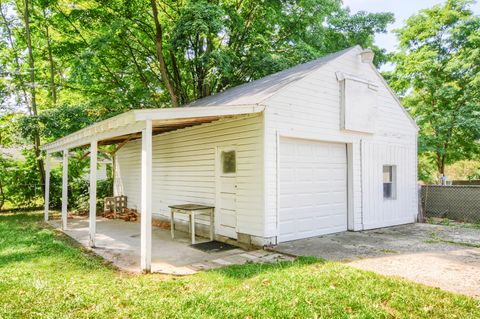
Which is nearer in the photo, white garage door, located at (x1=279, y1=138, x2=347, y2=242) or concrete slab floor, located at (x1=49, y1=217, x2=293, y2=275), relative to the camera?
concrete slab floor, located at (x1=49, y1=217, x2=293, y2=275)

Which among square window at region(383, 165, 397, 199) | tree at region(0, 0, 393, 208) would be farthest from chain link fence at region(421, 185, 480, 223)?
tree at region(0, 0, 393, 208)

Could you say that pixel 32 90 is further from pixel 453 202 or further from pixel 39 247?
pixel 453 202

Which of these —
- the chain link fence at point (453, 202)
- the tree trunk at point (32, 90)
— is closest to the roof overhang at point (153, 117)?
the tree trunk at point (32, 90)

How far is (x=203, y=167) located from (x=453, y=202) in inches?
328

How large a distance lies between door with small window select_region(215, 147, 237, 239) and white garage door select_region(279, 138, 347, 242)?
1022mm

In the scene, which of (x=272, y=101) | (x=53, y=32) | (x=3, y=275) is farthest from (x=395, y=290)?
(x=53, y=32)

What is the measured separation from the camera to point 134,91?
573 inches

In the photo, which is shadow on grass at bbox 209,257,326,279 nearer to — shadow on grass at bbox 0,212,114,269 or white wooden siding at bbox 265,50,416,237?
white wooden siding at bbox 265,50,416,237

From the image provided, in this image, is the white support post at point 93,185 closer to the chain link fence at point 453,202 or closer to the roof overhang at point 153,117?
the roof overhang at point 153,117

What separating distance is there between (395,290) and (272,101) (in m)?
3.97

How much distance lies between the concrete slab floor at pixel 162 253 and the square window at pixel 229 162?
1682mm

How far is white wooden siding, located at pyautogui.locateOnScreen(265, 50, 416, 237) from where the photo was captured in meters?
6.43

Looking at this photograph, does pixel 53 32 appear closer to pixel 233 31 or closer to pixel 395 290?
pixel 233 31

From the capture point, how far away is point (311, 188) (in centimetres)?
743
